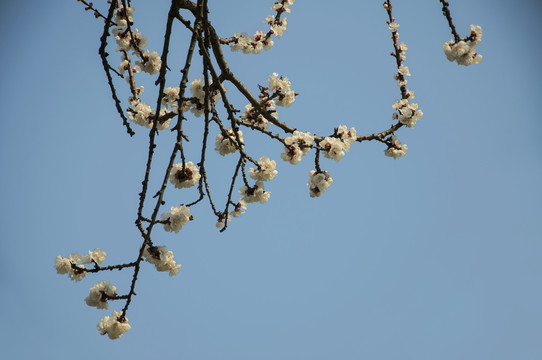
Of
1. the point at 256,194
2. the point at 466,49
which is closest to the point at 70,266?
the point at 256,194

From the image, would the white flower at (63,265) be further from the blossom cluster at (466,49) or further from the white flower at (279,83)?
the blossom cluster at (466,49)

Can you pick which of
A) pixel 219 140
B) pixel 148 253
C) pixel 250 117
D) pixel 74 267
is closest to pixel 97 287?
pixel 74 267

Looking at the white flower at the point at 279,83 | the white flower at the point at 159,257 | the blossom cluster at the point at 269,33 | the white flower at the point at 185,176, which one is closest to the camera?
the white flower at the point at 159,257

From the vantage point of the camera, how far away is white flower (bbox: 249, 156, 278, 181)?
351cm

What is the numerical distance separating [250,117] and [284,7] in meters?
1.26

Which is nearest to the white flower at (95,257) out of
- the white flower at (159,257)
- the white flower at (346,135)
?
the white flower at (159,257)

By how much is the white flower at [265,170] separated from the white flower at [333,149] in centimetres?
45

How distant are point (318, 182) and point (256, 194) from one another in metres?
0.50

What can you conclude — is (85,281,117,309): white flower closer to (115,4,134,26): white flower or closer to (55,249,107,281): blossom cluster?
(55,249,107,281): blossom cluster

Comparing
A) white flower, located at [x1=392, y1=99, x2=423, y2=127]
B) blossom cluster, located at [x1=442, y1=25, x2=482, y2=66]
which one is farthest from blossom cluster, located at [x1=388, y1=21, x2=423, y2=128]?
blossom cluster, located at [x1=442, y1=25, x2=482, y2=66]

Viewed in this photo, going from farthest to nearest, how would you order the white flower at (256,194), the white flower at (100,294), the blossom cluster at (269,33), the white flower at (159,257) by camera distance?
1. the blossom cluster at (269,33)
2. the white flower at (256,194)
3. the white flower at (100,294)
4. the white flower at (159,257)

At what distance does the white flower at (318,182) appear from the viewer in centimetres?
349

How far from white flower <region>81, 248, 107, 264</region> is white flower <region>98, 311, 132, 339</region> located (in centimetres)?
39

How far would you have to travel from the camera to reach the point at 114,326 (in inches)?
124
